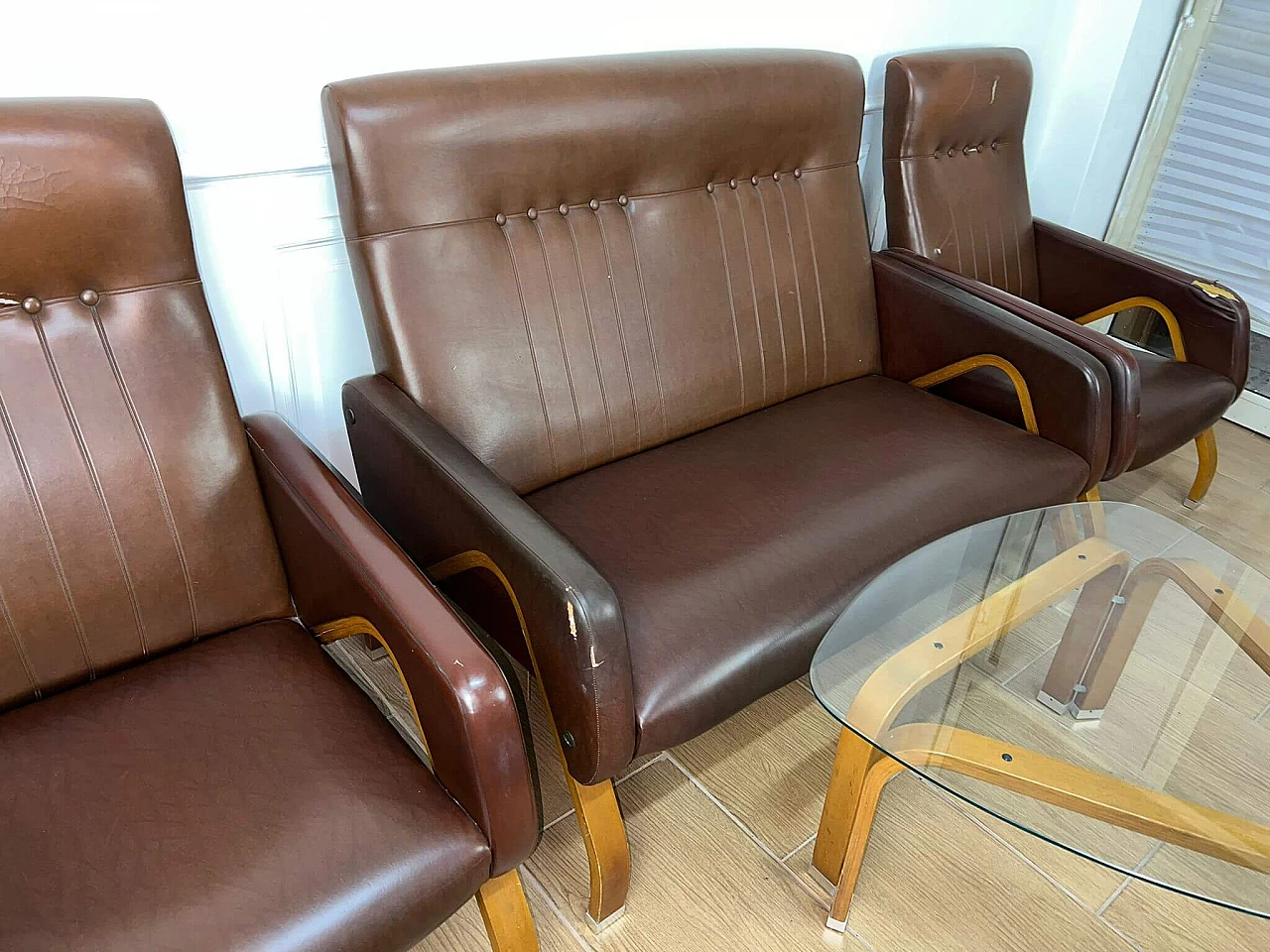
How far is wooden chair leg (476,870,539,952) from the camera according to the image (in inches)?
40.6

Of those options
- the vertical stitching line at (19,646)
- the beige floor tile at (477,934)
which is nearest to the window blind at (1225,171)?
the beige floor tile at (477,934)

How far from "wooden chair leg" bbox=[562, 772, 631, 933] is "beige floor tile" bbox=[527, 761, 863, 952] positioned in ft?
0.12

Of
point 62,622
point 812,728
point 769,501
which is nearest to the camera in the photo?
point 62,622

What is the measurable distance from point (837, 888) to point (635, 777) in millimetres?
361

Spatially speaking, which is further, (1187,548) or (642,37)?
(642,37)

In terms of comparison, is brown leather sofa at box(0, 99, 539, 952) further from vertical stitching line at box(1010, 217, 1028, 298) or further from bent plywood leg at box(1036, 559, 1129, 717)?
vertical stitching line at box(1010, 217, 1028, 298)

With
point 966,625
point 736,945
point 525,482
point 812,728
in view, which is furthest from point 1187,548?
point 525,482

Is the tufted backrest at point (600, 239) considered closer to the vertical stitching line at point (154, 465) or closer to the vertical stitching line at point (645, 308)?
the vertical stitching line at point (645, 308)

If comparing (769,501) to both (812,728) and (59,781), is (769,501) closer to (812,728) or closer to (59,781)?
(812,728)

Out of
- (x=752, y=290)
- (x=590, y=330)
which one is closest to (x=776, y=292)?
(x=752, y=290)

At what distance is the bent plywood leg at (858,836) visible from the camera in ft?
3.87

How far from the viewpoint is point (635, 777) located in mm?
1482

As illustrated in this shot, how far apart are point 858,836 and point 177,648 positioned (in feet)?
3.03

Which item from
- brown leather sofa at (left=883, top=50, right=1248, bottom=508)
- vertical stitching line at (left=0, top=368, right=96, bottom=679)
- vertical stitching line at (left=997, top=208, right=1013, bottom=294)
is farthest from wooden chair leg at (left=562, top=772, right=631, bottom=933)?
vertical stitching line at (left=997, top=208, right=1013, bottom=294)
